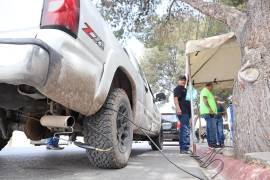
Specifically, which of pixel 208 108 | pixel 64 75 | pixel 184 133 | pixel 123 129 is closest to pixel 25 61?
pixel 64 75

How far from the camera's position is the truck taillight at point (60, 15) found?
12.1 ft

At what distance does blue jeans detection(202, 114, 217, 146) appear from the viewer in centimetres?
900

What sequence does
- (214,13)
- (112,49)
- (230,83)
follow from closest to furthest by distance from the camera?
1. (112,49)
2. (214,13)
3. (230,83)

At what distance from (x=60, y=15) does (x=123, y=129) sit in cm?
184

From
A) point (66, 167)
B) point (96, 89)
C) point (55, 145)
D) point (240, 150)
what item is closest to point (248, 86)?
point (240, 150)

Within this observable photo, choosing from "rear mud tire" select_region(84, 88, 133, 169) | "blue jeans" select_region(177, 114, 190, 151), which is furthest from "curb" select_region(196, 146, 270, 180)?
"blue jeans" select_region(177, 114, 190, 151)

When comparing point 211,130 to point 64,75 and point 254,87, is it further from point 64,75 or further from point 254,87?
point 64,75

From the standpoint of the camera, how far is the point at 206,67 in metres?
9.02

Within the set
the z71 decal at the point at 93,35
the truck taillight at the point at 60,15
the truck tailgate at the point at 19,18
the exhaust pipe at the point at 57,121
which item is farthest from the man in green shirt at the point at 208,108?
the truck tailgate at the point at 19,18

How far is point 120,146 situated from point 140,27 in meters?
6.45

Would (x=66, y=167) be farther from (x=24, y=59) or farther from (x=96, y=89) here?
(x=24, y=59)

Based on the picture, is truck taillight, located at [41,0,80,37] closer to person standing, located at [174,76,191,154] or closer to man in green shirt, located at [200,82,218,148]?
person standing, located at [174,76,191,154]

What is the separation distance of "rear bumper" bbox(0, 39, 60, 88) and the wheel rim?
162 cm

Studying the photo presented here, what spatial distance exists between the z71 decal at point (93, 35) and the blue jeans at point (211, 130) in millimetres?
5124
